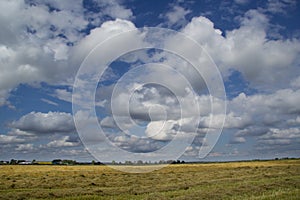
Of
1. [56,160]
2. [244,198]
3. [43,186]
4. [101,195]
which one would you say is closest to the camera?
[244,198]

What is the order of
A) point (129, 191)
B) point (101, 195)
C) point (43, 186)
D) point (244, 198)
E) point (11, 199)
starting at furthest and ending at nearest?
point (43, 186), point (129, 191), point (101, 195), point (11, 199), point (244, 198)

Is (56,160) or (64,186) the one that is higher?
(56,160)

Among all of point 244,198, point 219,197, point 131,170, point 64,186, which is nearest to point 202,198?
point 219,197

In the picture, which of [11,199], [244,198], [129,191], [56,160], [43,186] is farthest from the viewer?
[56,160]

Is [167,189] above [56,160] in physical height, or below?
below

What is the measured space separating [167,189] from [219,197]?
6.97m

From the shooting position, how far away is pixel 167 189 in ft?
87.7

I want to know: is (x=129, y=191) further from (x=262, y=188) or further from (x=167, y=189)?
(x=262, y=188)

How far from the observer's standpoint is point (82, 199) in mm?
22125

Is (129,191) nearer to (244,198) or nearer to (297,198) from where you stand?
(244,198)

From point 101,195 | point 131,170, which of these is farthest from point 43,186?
point 131,170

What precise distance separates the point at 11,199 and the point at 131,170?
38.9 metres

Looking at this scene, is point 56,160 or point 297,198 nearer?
point 297,198

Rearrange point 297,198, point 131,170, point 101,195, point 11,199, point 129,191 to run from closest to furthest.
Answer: point 297,198, point 11,199, point 101,195, point 129,191, point 131,170
